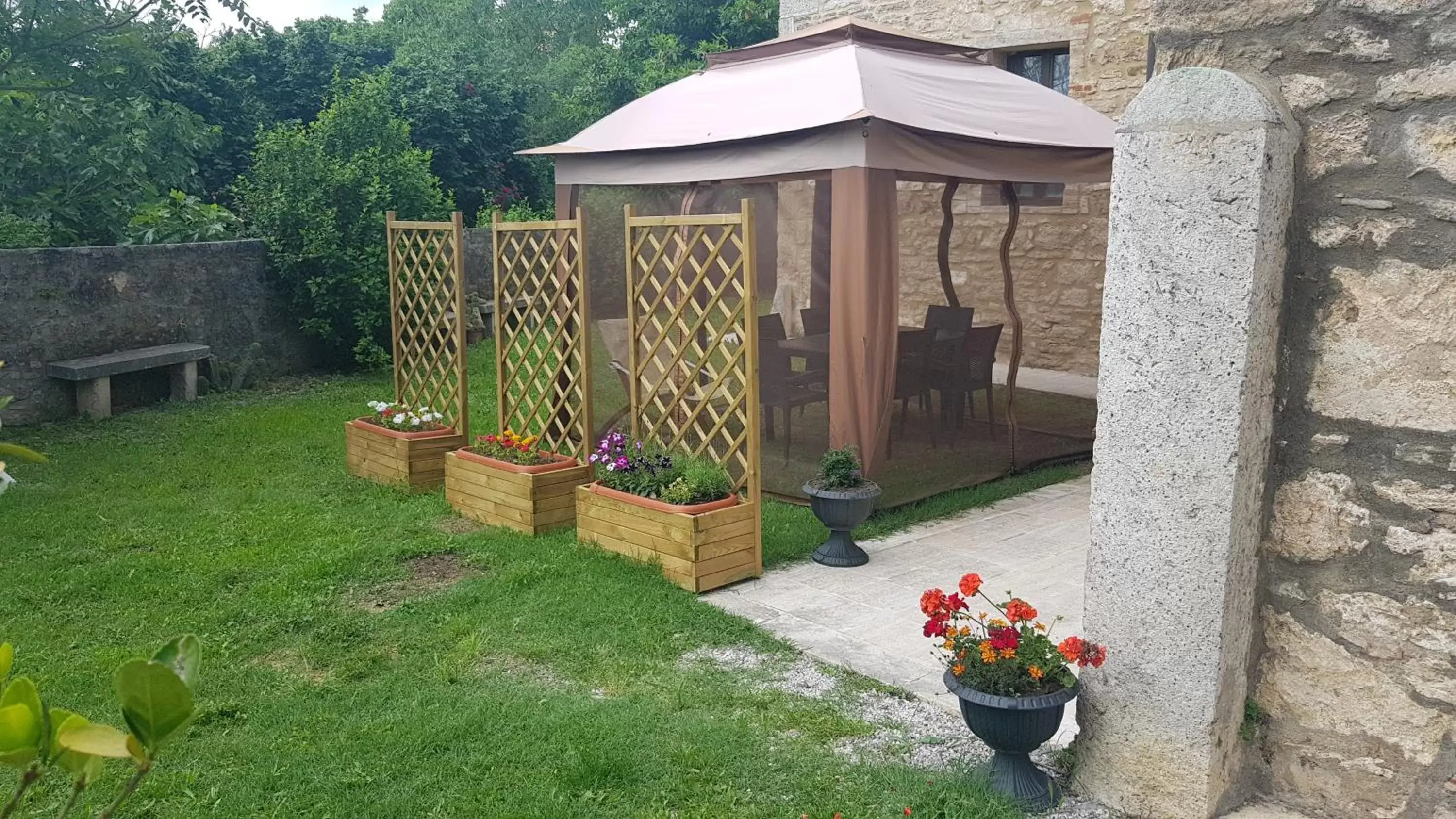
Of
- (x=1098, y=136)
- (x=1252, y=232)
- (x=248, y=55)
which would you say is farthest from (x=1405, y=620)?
(x=248, y=55)

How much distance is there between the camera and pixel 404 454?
18.8 ft

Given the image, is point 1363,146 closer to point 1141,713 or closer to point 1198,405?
point 1198,405

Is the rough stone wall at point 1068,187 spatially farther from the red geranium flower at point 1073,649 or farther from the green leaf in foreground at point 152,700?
the green leaf in foreground at point 152,700

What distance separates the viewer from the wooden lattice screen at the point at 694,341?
430 cm

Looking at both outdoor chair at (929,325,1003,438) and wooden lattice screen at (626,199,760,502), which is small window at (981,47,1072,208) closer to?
outdoor chair at (929,325,1003,438)

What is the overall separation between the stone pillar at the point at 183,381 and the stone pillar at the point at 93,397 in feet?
2.01

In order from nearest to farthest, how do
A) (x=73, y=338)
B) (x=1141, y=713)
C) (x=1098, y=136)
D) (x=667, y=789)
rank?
1. (x=1141, y=713)
2. (x=667, y=789)
3. (x=1098, y=136)
4. (x=73, y=338)

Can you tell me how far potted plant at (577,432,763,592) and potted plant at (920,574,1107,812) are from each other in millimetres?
1588

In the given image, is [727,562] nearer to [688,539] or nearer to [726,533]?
[726,533]

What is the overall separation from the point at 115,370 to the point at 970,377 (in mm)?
5681

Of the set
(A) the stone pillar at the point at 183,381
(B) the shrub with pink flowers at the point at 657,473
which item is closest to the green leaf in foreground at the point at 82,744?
(B) the shrub with pink flowers at the point at 657,473

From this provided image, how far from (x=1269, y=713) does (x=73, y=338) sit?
303 inches

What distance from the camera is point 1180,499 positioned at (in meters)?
2.36

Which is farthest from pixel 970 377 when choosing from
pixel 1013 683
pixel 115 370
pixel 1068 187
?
pixel 115 370
